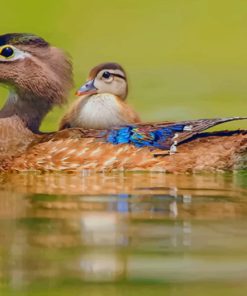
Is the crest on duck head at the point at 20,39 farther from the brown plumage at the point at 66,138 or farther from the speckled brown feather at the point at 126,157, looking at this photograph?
the speckled brown feather at the point at 126,157

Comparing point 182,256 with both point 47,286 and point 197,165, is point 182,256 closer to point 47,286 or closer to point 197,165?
point 47,286

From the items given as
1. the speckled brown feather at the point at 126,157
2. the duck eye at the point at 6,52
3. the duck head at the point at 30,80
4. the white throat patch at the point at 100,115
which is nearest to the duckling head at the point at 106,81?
the white throat patch at the point at 100,115

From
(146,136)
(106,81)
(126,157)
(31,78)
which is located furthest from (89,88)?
(126,157)

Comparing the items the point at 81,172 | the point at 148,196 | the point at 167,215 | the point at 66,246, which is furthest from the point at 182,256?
the point at 81,172

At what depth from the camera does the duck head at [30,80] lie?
9.66 meters

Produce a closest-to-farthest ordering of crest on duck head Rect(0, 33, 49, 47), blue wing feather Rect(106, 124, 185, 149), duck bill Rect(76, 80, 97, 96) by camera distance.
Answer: blue wing feather Rect(106, 124, 185, 149) → crest on duck head Rect(0, 33, 49, 47) → duck bill Rect(76, 80, 97, 96)

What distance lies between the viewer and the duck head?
9.66m

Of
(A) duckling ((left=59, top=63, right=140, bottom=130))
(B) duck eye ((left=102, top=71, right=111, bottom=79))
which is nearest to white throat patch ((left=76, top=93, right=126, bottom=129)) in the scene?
(A) duckling ((left=59, top=63, right=140, bottom=130))

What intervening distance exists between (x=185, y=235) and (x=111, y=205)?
42.4 inches

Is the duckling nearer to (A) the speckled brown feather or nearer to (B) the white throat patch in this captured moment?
(B) the white throat patch

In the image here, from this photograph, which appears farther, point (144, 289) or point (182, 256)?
point (182, 256)

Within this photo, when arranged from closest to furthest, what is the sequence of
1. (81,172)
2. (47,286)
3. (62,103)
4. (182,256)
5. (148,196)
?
(47,286) < (182,256) < (148,196) < (81,172) < (62,103)

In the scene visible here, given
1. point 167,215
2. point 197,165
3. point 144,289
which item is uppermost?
point 197,165

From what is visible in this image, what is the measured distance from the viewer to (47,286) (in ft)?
15.6
